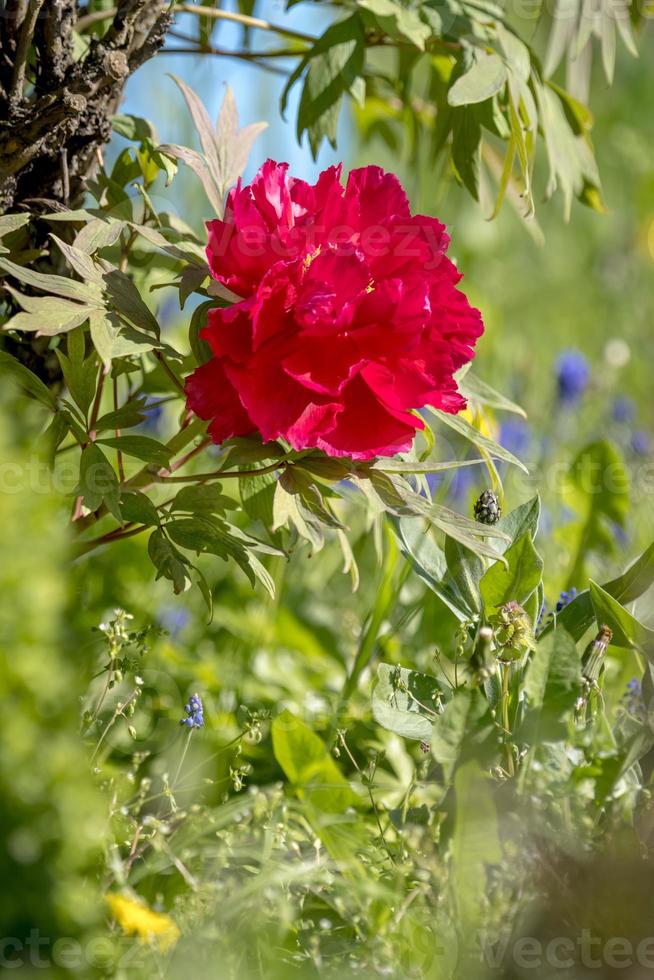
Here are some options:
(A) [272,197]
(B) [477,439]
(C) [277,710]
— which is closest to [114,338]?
(A) [272,197]

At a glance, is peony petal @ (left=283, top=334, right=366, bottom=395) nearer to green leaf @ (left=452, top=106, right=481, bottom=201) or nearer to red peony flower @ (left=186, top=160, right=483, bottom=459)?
red peony flower @ (left=186, top=160, right=483, bottom=459)

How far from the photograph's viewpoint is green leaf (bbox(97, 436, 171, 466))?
2.31ft

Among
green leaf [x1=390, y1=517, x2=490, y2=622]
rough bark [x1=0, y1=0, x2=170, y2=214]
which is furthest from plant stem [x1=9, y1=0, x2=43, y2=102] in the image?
green leaf [x1=390, y1=517, x2=490, y2=622]

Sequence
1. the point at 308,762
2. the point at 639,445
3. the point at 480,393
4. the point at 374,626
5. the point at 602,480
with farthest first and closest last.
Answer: the point at 639,445 < the point at 602,480 < the point at 374,626 < the point at 480,393 < the point at 308,762

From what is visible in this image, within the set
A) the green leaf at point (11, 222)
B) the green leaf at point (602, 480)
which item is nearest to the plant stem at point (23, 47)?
the green leaf at point (11, 222)

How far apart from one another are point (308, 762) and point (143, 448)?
0.88 feet

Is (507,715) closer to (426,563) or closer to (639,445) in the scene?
(426,563)

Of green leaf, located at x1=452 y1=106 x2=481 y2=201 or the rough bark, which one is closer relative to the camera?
the rough bark

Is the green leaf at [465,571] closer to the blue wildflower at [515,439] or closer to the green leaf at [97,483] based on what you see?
the green leaf at [97,483]

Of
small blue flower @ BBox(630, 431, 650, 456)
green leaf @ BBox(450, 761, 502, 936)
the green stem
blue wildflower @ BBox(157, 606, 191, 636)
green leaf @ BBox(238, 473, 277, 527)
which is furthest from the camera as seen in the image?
small blue flower @ BBox(630, 431, 650, 456)

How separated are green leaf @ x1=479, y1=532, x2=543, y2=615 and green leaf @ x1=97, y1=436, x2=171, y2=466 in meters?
0.26

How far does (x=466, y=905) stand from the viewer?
575 millimetres

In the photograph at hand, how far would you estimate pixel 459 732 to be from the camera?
23.7 inches

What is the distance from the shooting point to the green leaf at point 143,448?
2.31 ft
